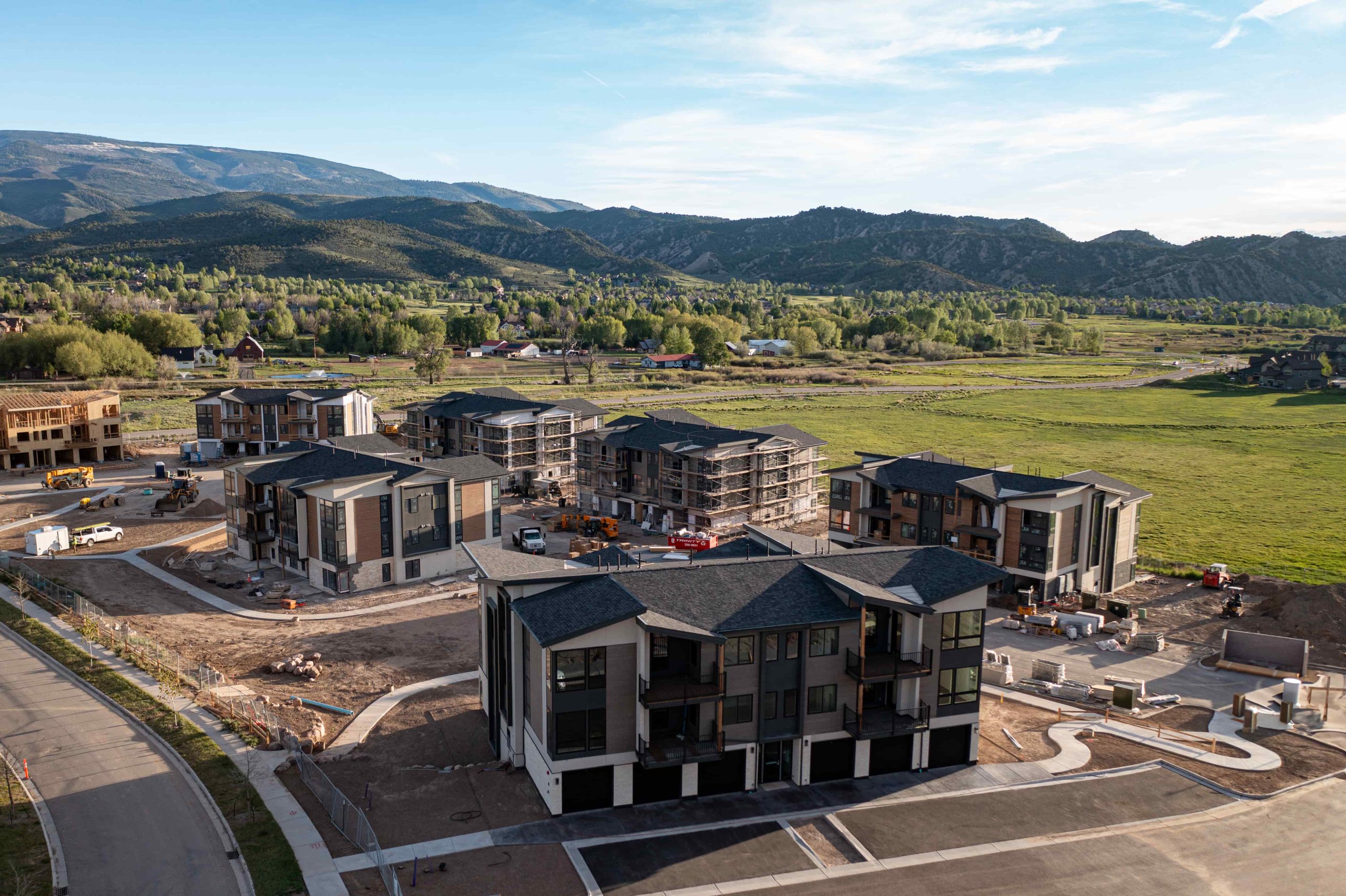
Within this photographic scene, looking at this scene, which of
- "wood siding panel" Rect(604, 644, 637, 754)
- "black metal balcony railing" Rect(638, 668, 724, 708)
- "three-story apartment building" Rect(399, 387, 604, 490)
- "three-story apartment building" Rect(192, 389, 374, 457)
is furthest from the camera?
"three-story apartment building" Rect(192, 389, 374, 457)

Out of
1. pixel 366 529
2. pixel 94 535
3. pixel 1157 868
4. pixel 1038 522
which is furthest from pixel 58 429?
pixel 1157 868

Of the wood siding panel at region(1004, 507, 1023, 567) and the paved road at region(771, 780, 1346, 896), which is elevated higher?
the wood siding panel at region(1004, 507, 1023, 567)

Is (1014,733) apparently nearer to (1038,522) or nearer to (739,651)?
(739,651)

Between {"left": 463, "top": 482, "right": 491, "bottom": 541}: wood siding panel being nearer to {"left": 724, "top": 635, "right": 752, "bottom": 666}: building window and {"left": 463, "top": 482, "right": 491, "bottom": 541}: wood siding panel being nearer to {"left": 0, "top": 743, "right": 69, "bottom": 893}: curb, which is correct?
{"left": 0, "top": 743, "right": 69, "bottom": 893}: curb

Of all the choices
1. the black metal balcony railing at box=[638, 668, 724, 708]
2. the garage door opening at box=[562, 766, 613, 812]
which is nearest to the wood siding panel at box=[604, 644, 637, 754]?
the black metal balcony railing at box=[638, 668, 724, 708]

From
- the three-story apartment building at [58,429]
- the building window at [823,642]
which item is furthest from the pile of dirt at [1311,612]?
the three-story apartment building at [58,429]

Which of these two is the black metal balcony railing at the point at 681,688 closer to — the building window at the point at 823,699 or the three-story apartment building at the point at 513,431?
the building window at the point at 823,699

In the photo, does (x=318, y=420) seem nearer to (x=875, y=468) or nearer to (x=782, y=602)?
(x=875, y=468)
